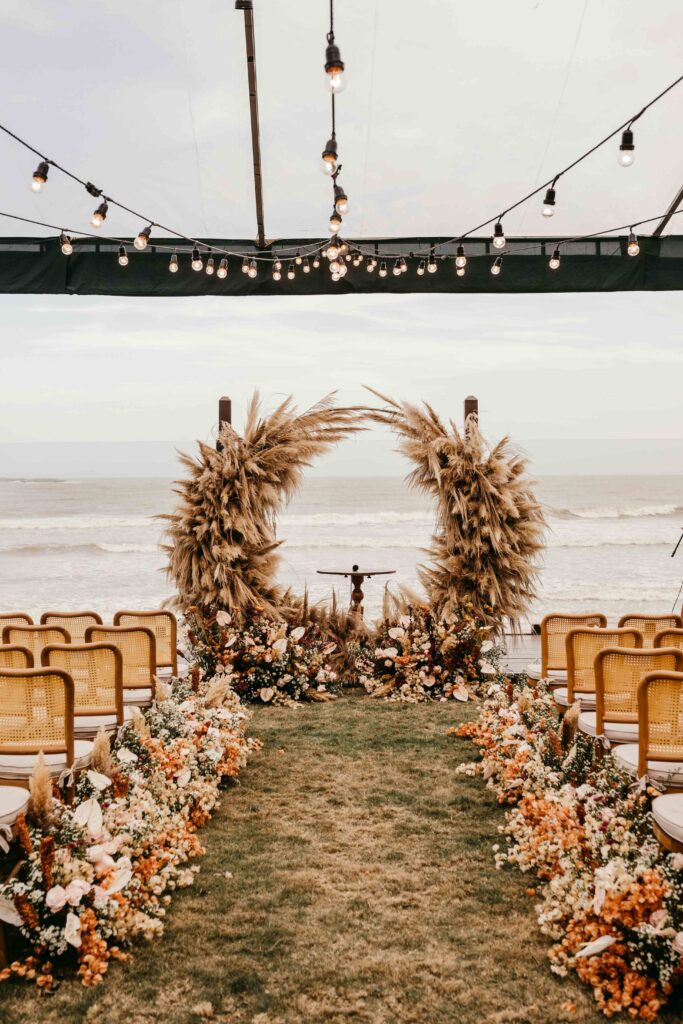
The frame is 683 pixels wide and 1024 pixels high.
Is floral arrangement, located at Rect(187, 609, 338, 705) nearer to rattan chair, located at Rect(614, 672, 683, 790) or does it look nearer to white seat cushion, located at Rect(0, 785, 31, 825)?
white seat cushion, located at Rect(0, 785, 31, 825)

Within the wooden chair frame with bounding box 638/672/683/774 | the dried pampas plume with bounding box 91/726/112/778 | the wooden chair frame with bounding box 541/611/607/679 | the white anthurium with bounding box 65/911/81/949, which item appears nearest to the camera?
the white anthurium with bounding box 65/911/81/949

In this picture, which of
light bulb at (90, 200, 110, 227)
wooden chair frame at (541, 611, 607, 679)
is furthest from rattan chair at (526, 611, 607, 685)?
light bulb at (90, 200, 110, 227)

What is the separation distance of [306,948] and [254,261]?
21.9ft

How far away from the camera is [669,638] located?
15.3 ft

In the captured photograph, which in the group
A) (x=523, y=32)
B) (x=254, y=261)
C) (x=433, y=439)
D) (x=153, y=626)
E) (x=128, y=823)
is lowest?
(x=128, y=823)

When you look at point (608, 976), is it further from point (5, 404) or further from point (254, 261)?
point (5, 404)

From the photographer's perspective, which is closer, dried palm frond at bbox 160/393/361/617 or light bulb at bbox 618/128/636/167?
light bulb at bbox 618/128/636/167

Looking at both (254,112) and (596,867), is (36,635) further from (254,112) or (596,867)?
(254,112)

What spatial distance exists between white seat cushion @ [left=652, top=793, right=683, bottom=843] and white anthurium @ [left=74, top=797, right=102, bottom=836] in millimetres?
2063

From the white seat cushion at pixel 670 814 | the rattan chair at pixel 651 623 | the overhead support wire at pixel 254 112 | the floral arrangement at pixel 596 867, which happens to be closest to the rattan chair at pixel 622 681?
the floral arrangement at pixel 596 867

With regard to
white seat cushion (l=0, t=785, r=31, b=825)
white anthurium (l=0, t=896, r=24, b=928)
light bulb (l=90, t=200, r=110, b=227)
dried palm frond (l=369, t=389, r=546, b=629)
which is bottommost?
white anthurium (l=0, t=896, r=24, b=928)

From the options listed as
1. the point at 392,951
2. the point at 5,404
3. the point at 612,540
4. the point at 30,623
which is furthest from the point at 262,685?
the point at 5,404

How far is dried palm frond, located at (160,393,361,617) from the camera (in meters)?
7.76

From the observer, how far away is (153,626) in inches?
221
